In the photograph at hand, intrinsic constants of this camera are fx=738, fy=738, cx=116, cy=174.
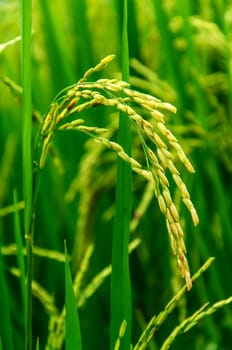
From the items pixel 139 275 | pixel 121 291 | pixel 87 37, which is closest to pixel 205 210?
pixel 139 275

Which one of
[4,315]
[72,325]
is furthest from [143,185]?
[72,325]

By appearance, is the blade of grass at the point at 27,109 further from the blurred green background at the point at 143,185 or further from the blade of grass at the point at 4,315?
the blurred green background at the point at 143,185

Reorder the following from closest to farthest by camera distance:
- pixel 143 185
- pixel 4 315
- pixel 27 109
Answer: pixel 27 109, pixel 4 315, pixel 143 185

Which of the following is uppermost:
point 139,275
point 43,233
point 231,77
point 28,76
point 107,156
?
point 28,76

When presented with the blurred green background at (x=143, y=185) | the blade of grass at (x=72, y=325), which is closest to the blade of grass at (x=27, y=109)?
the blade of grass at (x=72, y=325)

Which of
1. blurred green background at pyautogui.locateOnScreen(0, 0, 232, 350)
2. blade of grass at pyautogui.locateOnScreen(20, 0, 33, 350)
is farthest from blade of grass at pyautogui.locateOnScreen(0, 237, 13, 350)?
blurred green background at pyautogui.locateOnScreen(0, 0, 232, 350)

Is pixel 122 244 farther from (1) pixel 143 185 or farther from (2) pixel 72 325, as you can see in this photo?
(1) pixel 143 185

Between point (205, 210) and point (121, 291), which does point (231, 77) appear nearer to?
point (205, 210)
